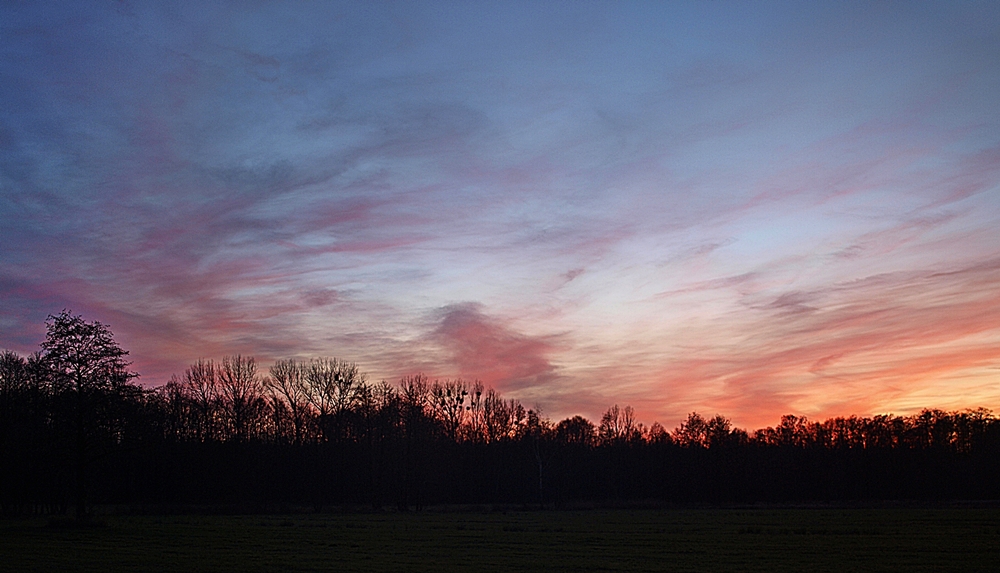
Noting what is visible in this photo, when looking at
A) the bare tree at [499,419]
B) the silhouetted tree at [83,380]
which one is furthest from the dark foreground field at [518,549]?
the bare tree at [499,419]

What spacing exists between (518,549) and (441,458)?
274ft

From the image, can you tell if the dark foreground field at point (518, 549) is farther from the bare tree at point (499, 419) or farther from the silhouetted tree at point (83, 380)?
the bare tree at point (499, 419)

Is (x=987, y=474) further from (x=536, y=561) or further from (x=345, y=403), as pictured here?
(x=536, y=561)

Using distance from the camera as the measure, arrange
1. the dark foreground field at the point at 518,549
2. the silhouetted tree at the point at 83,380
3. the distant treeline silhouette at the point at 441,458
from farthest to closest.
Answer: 1. the distant treeline silhouette at the point at 441,458
2. the silhouetted tree at the point at 83,380
3. the dark foreground field at the point at 518,549

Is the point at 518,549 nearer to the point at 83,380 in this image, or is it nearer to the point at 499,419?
the point at 83,380

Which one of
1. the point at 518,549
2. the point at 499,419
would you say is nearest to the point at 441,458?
the point at 499,419

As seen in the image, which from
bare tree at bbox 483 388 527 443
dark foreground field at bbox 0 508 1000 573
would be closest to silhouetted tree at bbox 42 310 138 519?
dark foreground field at bbox 0 508 1000 573

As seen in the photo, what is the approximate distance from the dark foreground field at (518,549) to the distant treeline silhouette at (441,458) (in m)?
27.1

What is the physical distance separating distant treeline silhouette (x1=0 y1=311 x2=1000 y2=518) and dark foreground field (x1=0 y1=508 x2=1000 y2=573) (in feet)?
88.9

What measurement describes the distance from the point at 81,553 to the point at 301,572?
13055 millimetres

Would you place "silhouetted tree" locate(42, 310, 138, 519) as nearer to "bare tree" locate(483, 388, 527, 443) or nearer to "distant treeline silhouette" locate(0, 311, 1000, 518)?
"distant treeline silhouette" locate(0, 311, 1000, 518)

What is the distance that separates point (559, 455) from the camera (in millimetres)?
129500

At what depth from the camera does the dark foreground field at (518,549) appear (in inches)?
1014

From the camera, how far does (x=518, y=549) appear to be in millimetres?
32625
